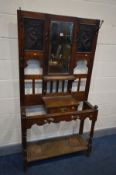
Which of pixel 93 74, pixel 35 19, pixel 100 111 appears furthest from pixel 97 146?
pixel 35 19

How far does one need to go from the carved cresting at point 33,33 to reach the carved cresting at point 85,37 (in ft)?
1.25

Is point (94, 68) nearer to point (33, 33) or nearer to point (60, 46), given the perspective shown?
point (60, 46)

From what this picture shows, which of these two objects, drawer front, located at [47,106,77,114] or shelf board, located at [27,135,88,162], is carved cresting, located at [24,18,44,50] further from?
shelf board, located at [27,135,88,162]

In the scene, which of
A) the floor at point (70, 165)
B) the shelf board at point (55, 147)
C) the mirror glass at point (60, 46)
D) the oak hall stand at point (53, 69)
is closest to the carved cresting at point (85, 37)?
the oak hall stand at point (53, 69)

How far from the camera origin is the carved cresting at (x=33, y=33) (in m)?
1.40

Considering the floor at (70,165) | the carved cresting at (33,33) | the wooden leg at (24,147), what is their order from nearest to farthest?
1. the carved cresting at (33,33)
2. the wooden leg at (24,147)
3. the floor at (70,165)

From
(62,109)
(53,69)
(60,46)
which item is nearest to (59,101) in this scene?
(62,109)

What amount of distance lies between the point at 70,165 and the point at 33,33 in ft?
4.70

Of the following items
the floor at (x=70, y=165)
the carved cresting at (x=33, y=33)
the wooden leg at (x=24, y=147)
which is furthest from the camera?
the floor at (x=70, y=165)

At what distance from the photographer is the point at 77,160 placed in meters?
1.91

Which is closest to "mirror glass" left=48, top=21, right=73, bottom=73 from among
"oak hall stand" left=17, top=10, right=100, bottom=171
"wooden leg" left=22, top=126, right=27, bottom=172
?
"oak hall stand" left=17, top=10, right=100, bottom=171

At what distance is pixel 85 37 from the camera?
63.9 inches

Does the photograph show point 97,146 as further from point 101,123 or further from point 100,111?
point 100,111

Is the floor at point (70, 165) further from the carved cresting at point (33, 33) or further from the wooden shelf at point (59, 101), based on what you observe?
the carved cresting at point (33, 33)
